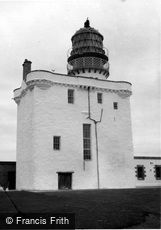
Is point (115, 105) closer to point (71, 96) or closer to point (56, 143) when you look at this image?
point (71, 96)

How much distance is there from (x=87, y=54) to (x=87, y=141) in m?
10.0

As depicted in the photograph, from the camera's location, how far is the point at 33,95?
27812mm

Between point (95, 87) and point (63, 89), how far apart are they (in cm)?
A: 340

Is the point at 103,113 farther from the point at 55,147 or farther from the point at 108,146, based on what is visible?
the point at 55,147

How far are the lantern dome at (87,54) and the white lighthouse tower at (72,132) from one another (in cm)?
289

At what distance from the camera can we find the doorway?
27.1 meters

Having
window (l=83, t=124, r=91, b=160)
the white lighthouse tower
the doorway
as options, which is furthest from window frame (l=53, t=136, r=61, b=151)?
window (l=83, t=124, r=91, b=160)

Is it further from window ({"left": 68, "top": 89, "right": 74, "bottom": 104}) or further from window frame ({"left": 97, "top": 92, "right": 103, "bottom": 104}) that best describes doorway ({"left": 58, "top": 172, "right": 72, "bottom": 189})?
window frame ({"left": 97, "top": 92, "right": 103, "bottom": 104})

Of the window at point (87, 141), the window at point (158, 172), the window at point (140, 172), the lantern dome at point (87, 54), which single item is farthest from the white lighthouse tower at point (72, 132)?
the window at point (158, 172)

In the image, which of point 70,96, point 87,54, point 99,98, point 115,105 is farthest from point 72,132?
point 87,54

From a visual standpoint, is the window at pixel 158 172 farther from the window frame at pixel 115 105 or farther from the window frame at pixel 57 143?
the window frame at pixel 57 143

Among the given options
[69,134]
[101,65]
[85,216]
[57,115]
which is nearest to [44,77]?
[57,115]

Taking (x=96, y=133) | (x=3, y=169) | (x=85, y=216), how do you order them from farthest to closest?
(x=3, y=169) < (x=96, y=133) < (x=85, y=216)

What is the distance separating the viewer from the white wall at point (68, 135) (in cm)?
2695
